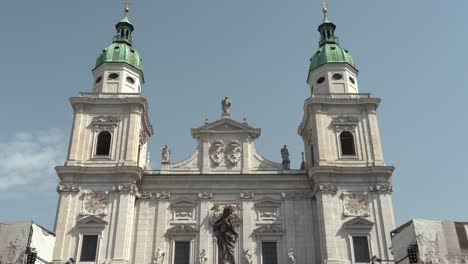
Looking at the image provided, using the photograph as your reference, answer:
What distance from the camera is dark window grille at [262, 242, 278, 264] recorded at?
35125 millimetres

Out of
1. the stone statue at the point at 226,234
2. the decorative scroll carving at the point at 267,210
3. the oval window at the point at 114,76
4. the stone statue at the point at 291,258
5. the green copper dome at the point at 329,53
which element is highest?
the green copper dome at the point at 329,53

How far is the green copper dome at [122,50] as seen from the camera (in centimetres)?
4222

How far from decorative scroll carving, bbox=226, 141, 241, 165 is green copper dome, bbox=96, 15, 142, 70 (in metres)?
A: 10.2

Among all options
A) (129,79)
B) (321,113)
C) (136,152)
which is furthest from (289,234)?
(129,79)

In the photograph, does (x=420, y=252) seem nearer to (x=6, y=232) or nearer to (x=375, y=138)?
(x=375, y=138)

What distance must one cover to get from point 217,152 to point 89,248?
10777mm

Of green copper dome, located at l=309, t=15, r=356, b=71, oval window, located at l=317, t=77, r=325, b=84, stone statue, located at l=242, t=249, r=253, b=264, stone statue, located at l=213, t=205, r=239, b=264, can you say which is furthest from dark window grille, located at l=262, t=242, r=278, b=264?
green copper dome, located at l=309, t=15, r=356, b=71

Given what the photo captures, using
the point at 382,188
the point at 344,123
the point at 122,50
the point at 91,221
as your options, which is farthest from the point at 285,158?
the point at 122,50

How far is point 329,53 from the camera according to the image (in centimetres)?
4294

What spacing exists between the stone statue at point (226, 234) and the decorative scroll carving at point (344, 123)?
32.0ft

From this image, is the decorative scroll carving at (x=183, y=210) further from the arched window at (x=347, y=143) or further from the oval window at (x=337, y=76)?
the oval window at (x=337, y=76)

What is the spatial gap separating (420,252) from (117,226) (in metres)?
18.2

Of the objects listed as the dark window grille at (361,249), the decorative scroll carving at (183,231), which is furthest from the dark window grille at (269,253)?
the dark window grille at (361,249)

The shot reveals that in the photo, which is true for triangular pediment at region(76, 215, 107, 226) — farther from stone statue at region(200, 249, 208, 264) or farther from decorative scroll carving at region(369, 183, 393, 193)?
decorative scroll carving at region(369, 183, 393, 193)
